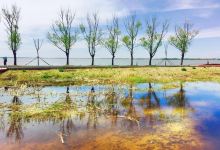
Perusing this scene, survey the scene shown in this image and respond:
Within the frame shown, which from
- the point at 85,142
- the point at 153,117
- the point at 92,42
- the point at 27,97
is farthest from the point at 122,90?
the point at 92,42

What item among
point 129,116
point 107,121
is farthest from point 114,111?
point 107,121

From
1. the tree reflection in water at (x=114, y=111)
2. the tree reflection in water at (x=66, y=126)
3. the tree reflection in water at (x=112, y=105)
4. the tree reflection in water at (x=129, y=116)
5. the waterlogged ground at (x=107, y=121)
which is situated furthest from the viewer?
the tree reflection in water at (x=112, y=105)

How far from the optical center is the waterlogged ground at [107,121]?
11.2 meters

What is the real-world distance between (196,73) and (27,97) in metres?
26.5

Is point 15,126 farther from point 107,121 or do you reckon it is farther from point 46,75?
point 46,75

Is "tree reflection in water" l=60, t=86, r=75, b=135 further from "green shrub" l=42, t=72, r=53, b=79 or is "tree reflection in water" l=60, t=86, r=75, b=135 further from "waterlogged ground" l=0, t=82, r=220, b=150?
"green shrub" l=42, t=72, r=53, b=79

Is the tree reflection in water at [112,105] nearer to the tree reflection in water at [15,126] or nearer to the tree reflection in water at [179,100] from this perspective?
the tree reflection in water at [179,100]

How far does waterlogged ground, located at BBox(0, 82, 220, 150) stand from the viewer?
11211 mm

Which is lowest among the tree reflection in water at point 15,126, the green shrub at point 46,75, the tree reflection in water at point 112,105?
the tree reflection in water at point 15,126

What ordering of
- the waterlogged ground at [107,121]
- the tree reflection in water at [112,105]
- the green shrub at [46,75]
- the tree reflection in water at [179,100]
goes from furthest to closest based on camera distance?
the green shrub at [46,75] → the tree reflection in water at [179,100] → the tree reflection in water at [112,105] → the waterlogged ground at [107,121]

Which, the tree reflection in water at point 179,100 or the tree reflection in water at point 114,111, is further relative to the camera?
the tree reflection in water at point 179,100

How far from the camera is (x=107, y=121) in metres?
14.2

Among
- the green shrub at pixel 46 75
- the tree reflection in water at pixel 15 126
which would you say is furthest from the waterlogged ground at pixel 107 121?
the green shrub at pixel 46 75

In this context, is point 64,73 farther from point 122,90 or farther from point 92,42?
point 92,42
